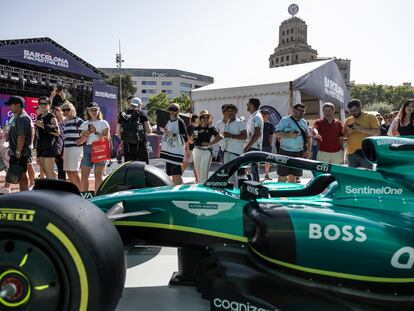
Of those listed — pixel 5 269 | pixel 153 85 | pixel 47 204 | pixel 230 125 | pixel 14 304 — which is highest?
pixel 153 85

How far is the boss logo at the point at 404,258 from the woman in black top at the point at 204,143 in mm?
3837

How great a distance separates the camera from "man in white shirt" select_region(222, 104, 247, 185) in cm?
534

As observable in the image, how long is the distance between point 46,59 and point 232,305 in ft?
70.7

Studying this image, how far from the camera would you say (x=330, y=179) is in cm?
251

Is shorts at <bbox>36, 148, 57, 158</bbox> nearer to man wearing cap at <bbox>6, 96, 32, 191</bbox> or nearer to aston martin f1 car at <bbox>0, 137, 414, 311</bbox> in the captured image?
man wearing cap at <bbox>6, 96, 32, 191</bbox>

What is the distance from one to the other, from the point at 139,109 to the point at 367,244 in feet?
14.3

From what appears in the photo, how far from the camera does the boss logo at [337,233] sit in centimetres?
186

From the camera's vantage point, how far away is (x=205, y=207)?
2230 mm

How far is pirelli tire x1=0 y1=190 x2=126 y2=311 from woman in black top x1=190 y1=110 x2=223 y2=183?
3884mm

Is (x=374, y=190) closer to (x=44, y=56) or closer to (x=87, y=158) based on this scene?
(x=87, y=158)

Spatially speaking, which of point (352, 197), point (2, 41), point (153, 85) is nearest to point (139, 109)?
point (352, 197)

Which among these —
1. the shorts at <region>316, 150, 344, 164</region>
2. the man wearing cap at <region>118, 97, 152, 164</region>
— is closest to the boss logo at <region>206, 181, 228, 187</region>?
the man wearing cap at <region>118, 97, 152, 164</region>

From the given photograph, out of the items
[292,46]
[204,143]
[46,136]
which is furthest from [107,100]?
[292,46]

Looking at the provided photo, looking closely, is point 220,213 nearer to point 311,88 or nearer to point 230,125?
point 230,125
